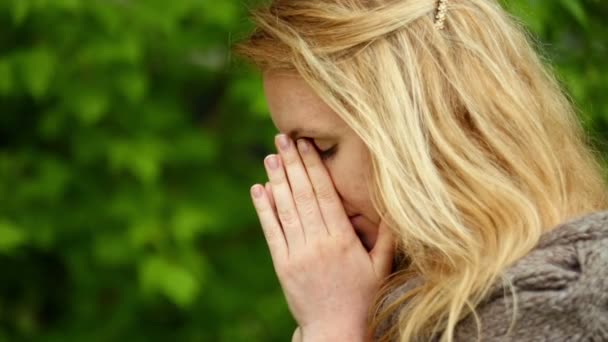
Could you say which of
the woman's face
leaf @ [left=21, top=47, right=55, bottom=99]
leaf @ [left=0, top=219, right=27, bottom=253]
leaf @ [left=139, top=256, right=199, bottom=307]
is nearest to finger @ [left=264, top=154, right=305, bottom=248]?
the woman's face

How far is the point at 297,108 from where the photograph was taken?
2242 millimetres

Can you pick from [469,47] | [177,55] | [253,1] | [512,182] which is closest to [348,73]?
[469,47]

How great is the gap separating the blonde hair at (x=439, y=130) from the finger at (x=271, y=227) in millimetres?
297

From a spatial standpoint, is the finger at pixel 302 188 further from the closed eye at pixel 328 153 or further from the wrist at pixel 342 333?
the wrist at pixel 342 333

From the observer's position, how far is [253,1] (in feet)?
8.80

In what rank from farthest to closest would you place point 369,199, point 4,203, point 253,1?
point 4,203, point 253,1, point 369,199

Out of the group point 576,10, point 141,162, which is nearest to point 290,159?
point 576,10

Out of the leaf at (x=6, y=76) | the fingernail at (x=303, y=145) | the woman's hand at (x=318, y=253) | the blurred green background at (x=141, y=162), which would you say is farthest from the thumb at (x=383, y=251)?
the leaf at (x=6, y=76)

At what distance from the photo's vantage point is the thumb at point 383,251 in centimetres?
228

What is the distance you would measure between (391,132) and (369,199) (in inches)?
8.2

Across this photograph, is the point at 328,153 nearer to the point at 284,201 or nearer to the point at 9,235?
the point at 284,201

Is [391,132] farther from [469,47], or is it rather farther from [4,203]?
[4,203]

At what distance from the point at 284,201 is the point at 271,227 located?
74mm

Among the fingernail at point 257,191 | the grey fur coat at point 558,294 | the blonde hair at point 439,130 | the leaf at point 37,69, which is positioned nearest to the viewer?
the grey fur coat at point 558,294
